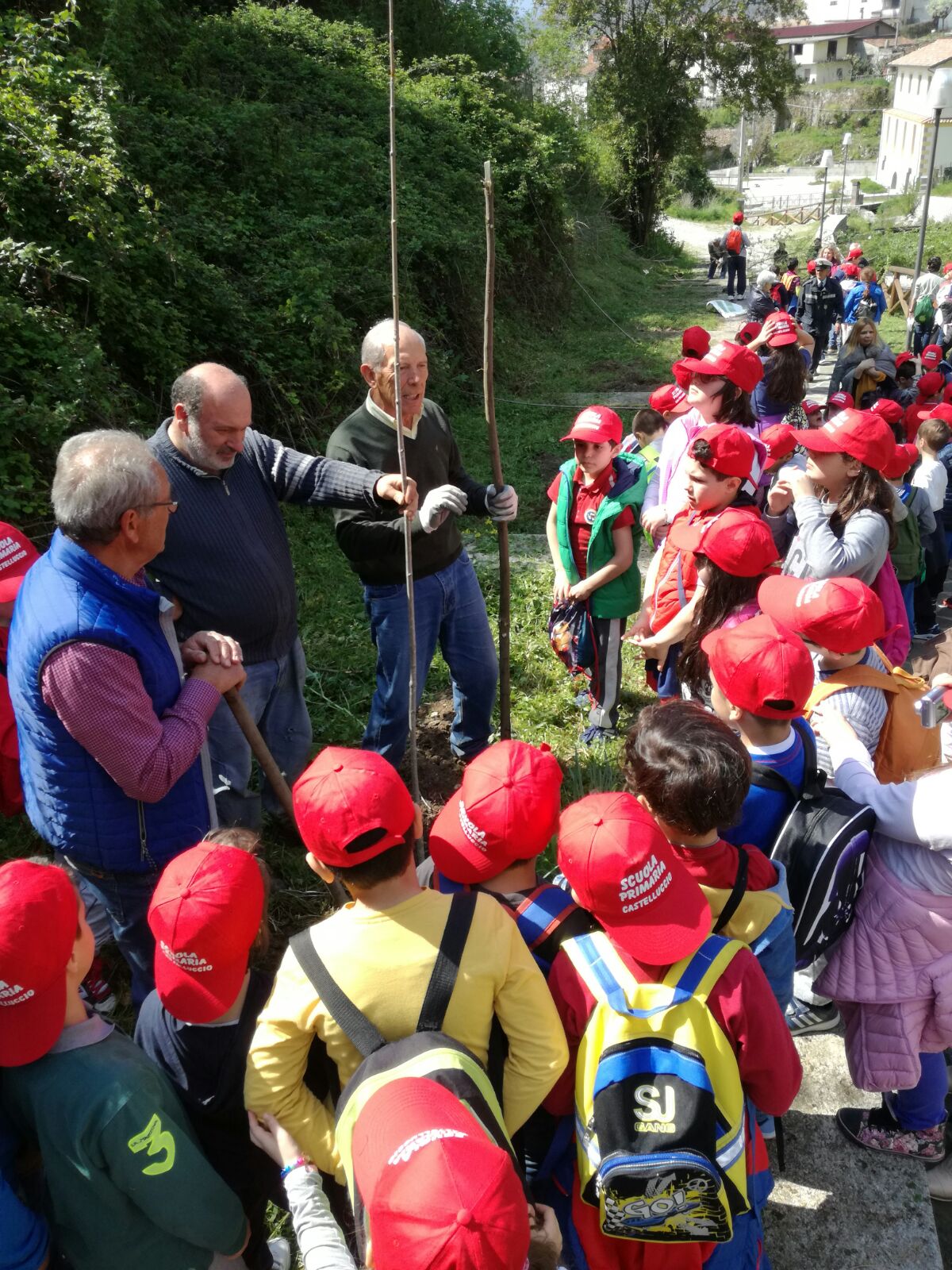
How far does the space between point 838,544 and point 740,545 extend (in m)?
0.57

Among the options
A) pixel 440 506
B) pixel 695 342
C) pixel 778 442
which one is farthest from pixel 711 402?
pixel 695 342

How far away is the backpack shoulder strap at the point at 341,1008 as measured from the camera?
5.33ft

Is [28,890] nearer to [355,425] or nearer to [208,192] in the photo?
[355,425]

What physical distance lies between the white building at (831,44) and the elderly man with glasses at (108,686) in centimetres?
9622

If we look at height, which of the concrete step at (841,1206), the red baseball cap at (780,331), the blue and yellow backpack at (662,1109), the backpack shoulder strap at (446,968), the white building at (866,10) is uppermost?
the white building at (866,10)

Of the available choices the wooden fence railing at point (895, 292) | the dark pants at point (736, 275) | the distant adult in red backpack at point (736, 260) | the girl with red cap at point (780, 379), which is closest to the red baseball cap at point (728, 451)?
the girl with red cap at point (780, 379)

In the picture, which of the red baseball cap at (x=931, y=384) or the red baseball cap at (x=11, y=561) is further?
the red baseball cap at (x=931, y=384)

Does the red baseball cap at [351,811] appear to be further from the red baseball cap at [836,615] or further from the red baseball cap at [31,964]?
the red baseball cap at [836,615]

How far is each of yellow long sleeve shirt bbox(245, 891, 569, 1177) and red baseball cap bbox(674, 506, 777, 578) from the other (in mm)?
1708

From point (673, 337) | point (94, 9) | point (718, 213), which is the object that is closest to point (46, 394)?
point (94, 9)

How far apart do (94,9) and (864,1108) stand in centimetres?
967

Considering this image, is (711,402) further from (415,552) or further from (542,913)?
(542,913)

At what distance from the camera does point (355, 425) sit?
11.4 feet

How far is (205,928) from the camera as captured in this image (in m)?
1.69
